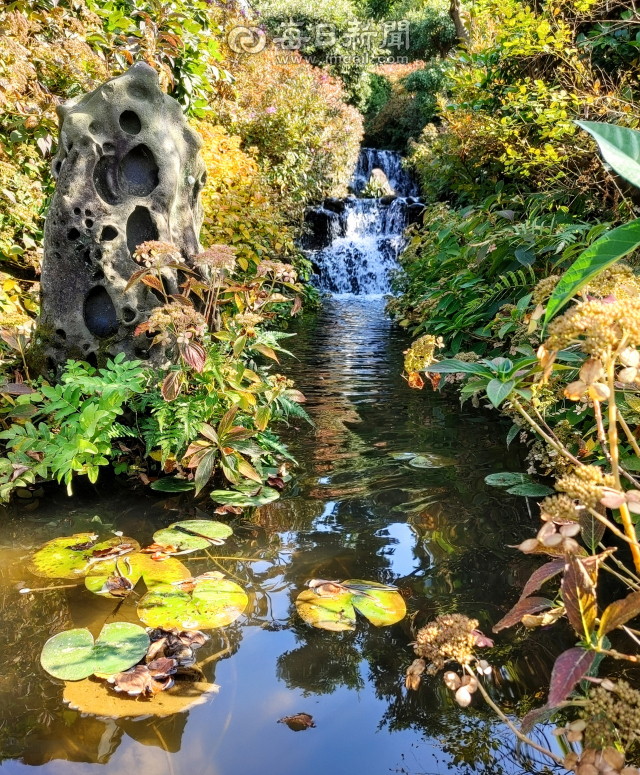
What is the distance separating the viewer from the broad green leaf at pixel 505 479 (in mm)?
2809

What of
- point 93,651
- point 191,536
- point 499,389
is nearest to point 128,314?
point 191,536

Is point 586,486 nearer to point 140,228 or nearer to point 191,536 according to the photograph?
point 191,536

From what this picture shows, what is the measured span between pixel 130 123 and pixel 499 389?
2.87 m

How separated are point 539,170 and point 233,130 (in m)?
6.43

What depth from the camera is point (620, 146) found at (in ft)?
2.64

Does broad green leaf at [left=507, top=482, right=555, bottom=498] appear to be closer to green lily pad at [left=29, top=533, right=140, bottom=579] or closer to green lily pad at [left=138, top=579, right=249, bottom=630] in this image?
green lily pad at [left=138, top=579, right=249, bottom=630]

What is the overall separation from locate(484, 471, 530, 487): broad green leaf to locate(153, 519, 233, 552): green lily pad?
1.32m

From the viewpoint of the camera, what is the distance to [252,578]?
2.18m

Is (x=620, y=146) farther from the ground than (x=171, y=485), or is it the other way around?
(x=620, y=146)

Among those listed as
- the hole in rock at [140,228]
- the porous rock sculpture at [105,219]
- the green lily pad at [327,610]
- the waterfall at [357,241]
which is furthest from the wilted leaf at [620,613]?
the waterfall at [357,241]

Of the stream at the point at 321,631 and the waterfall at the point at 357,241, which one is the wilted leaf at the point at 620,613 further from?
the waterfall at the point at 357,241

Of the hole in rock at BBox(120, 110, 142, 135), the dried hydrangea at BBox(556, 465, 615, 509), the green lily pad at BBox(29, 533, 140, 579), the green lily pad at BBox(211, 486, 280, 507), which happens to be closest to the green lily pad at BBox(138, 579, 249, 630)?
the green lily pad at BBox(29, 533, 140, 579)

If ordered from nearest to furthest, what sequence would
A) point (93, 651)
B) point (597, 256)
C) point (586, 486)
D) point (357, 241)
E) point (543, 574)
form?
point (597, 256) < point (586, 486) < point (543, 574) < point (93, 651) < point (357, 241)

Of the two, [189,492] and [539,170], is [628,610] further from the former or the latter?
[539,170]
